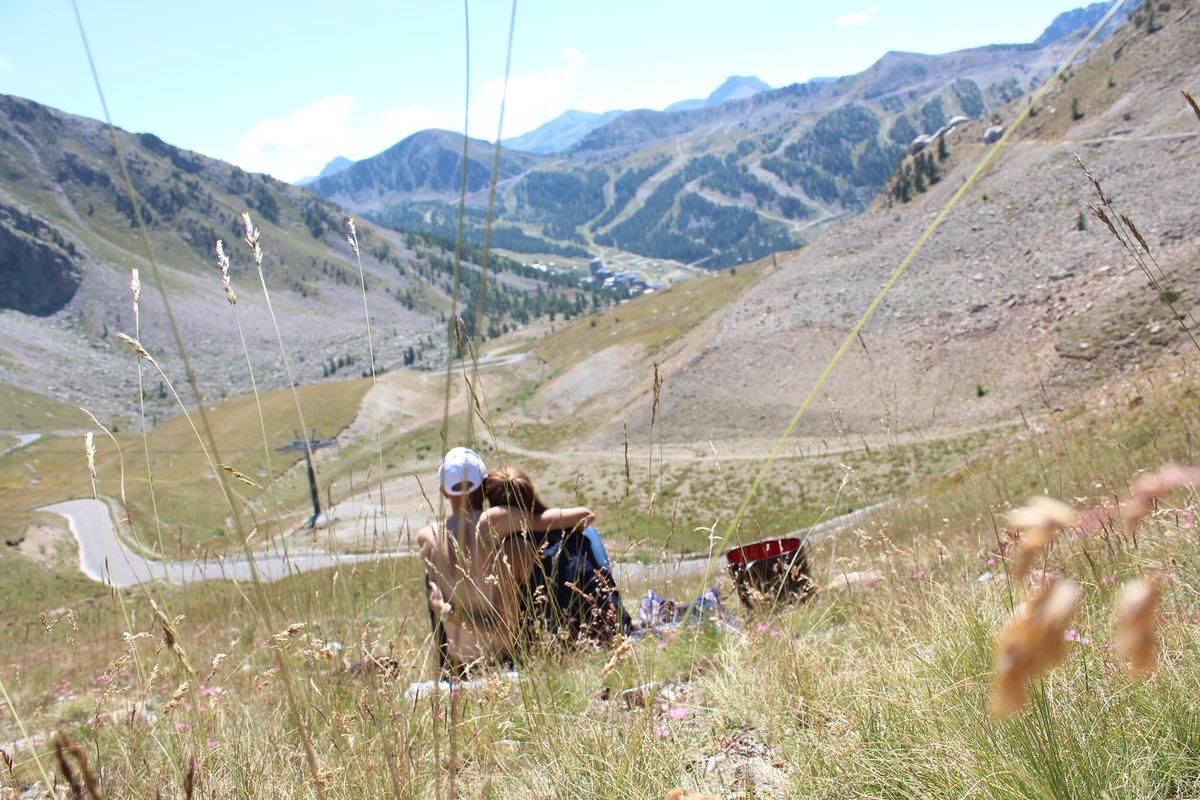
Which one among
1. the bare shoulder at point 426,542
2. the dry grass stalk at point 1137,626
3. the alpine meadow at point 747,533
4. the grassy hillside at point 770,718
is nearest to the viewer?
the dry grass stalk at point 1137,626

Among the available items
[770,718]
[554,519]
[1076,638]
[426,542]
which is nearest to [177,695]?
[770,718]

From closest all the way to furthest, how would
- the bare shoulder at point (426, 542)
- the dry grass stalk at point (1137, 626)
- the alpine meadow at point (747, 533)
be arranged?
the dry grass stalk at point (1137, 626), the alpine meadow at point (747, 533), the bare shoulder at point (426, 542)

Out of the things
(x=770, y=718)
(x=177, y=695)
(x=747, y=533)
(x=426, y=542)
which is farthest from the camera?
(x=747, y=533)

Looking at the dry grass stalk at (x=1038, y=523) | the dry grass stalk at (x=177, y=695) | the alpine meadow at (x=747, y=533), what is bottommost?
the alpine meadow at (x=747, y=533)

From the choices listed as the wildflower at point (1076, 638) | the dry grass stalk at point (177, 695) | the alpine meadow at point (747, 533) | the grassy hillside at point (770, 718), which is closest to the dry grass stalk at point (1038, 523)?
the alpine meadow at point (747, 533)

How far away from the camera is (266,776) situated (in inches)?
87.1

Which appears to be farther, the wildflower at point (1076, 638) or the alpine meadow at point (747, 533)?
the wildflower at point (1076, 638)

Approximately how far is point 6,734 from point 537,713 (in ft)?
14.6

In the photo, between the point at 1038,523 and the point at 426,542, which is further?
the point at 426,542

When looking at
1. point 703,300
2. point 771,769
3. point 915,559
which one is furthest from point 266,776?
point 703,300

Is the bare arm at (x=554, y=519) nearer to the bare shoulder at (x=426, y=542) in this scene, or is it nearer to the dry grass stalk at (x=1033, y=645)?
the bare shoulder at (x=426, y=542)

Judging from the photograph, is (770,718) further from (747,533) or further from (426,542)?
(747,533)

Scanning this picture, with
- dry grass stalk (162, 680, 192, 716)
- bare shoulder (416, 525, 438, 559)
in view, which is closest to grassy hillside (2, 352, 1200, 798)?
dry grass stalk (162, 680, 192, 716)

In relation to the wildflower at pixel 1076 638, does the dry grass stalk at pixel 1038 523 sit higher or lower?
higher
